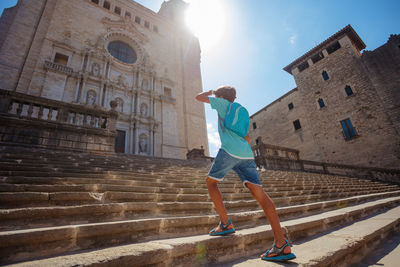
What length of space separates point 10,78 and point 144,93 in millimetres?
8319

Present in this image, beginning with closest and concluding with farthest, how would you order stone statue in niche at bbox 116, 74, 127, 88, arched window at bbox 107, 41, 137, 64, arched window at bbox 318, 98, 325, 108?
stone statue in niche at bbox 116, 74, 127, 88, arched window at bbox 107, 41, 137, 64, arched window at bbox 318, 98, 325, 108

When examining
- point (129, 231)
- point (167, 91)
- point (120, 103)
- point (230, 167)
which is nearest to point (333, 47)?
point (167, 91)

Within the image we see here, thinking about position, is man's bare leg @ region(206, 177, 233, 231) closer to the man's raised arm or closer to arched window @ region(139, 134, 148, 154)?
the man's raised arm

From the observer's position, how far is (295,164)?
12.0 m

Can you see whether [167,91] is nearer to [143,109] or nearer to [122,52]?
[143,109]

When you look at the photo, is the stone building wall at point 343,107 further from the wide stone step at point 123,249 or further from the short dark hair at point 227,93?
the wide stone step at point 123,249

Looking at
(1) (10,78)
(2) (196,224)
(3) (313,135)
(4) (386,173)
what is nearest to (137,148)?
(1) (10,78)

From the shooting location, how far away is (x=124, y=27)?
17828 mm

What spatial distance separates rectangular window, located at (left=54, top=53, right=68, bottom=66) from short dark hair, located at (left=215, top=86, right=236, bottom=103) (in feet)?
52.5

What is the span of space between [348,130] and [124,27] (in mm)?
22425

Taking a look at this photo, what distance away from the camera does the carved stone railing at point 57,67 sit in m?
12.2

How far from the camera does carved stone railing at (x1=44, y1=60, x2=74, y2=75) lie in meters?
12.2

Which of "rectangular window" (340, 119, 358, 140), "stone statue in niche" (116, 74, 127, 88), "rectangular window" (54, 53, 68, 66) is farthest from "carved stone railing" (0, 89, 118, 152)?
"rectangular window" (340, 119, 358, 140)

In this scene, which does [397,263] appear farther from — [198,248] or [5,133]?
[5,133]
